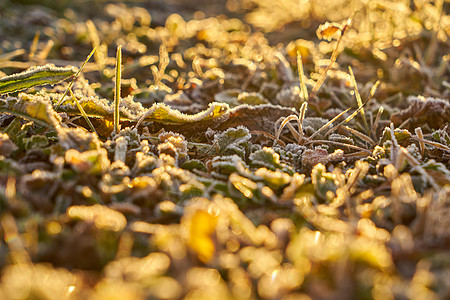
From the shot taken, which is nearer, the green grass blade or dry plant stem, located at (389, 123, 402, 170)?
dry plant stem, located at (389, 123, 402, 170)

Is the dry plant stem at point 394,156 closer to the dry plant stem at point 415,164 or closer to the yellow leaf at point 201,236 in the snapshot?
the dry plant stem at point 415,164

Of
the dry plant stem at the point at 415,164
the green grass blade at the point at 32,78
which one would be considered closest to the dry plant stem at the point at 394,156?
the dry plant stem at the point at 415,164

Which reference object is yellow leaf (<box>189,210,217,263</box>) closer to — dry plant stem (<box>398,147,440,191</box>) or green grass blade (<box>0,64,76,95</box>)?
dry plant stem (<box>398,147,440,191</box>)

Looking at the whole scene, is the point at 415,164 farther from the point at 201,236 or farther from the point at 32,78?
the point at 32,78

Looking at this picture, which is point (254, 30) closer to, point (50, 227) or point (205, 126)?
point (205, 126)

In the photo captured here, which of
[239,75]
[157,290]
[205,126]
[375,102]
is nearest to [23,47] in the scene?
[239,75]

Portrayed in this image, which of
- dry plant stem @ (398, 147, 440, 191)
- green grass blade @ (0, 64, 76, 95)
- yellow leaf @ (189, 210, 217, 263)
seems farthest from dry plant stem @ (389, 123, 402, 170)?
green grass blade @ (0, 64, 76, 95)

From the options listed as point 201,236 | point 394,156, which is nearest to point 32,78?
point 201,236

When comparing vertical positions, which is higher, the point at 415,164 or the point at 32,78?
Answer: the point at 32,78
